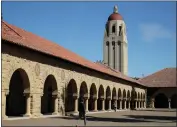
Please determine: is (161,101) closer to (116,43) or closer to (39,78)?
(116,43)

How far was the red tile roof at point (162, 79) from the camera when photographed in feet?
163

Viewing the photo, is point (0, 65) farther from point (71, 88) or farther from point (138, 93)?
point (138, 93)

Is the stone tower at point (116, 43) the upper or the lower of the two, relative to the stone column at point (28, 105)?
upper

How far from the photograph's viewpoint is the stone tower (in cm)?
8219

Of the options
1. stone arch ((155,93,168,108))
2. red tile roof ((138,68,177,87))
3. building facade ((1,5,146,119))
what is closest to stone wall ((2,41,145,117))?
building facade ((1,5,146,119))

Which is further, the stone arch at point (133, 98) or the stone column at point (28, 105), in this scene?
the stone arch at point (133, 98)

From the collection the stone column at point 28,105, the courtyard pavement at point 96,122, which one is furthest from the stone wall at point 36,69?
the courtyard pavement at point 96,122

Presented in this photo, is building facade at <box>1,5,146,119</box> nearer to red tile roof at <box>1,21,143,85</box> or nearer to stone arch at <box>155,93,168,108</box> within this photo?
red tile roof at <box>1,21,143,85</box>

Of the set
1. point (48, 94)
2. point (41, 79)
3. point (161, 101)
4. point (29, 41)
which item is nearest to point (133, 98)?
point (161, 101)

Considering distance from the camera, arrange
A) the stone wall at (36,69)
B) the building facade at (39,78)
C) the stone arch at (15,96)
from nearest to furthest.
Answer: the stone wall at (36,69)
the building facade at (39,78)
the stone arch at (15,96)

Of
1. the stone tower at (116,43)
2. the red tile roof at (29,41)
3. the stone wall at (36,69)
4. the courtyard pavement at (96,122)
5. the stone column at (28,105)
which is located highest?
the stone tower at (116,43)

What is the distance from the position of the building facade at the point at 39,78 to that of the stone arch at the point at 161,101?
64.4 ft

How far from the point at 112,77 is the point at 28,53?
673 inches

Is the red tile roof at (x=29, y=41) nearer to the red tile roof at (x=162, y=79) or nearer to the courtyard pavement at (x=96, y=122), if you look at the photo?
the courtyard pavement at (x=96, y=122)
